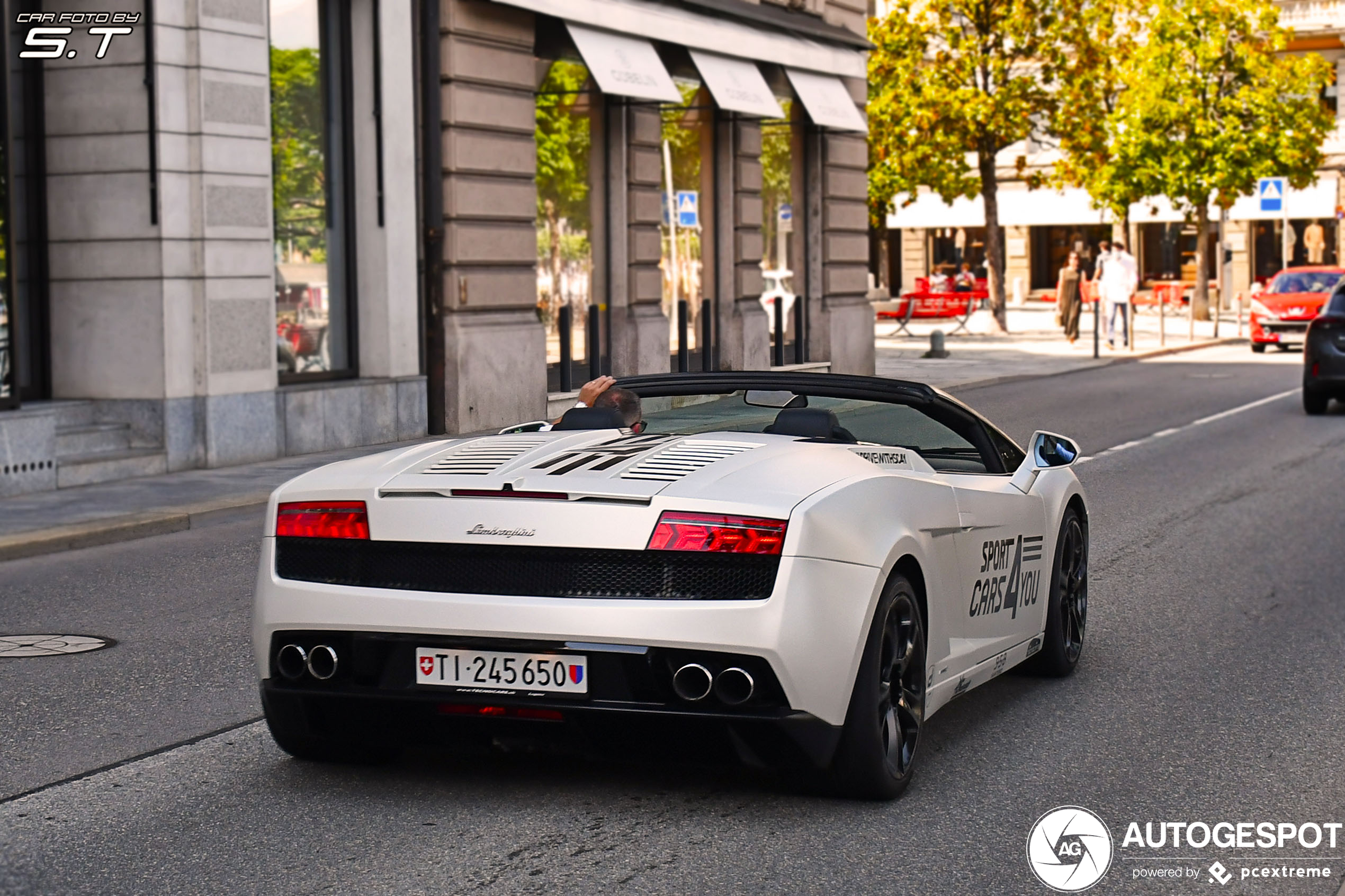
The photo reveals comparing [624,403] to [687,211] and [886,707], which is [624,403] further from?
[687,211]

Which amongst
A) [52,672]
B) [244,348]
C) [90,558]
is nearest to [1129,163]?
[244,348]

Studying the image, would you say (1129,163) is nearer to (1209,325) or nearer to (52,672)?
(1209,325)

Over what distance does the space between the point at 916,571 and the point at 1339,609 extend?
4.39m

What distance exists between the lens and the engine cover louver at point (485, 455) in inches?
219

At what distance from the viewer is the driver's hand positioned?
694cm

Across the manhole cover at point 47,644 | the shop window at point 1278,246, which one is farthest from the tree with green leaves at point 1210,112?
the manhole cover at point 47,644

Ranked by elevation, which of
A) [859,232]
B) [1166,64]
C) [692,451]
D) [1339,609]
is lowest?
[1339,609]

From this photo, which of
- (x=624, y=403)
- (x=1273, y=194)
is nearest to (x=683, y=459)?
(x=624, y=403)

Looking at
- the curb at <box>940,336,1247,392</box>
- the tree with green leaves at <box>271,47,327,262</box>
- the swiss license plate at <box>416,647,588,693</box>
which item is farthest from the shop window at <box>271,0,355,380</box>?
the swiss license plate at <box>416,647,588,693</box>

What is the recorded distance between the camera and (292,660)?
5.48m

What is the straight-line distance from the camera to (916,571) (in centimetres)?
577

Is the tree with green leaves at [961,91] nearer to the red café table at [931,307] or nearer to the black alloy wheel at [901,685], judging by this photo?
the red café table at [931,307]

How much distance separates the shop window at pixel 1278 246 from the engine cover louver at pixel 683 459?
62.8 m

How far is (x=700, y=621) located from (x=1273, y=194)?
4024 cm
